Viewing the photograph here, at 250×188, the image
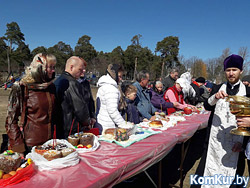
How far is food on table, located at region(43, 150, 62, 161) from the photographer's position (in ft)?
4.55

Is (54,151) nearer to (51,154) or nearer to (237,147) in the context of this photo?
(51,154)

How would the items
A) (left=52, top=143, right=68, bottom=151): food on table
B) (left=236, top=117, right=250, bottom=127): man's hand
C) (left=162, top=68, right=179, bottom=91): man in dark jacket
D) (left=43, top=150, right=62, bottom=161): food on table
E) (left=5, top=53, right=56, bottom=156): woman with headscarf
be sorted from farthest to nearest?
(left=162, top=68, right=179, bottom=91): man in dark jacket
(left=236, top=117, right=250, bottom=127): man's hand
(left=5, top=53, right=56, bottom=156): woman with headscarf
(left=52, top=143, right=68, bottom=151): food on table
(left=43, top=150, right=62, bottom=161): food on table

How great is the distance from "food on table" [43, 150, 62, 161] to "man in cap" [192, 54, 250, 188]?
1.84 meters

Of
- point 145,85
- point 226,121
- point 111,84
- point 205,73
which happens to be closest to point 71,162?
point 111,84

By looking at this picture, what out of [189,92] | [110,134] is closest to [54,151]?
[110,134]

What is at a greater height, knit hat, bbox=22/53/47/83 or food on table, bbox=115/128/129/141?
knit hat, bbox=22/53/47/83

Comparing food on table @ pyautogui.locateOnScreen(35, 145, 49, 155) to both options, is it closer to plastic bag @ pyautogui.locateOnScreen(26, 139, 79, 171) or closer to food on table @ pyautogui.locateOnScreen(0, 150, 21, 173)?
plastic bag @ pyautogui.locateOnScreen(26, 139, 79, 171)

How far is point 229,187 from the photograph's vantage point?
244 cm

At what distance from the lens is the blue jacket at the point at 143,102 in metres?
3.69

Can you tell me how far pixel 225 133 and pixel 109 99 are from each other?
1.57 meters

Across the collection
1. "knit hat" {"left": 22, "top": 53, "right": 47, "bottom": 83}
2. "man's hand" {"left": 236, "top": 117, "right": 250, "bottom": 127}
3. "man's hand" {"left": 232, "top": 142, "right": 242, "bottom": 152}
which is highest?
"knit hat" {"left": 22, "top": 53, "right": 47, "bottom": 83}

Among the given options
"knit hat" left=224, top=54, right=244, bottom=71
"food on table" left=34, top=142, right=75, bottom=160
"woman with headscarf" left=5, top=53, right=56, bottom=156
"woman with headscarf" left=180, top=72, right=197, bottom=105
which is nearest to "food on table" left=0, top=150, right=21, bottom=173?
"food on table" left=34, top=142, right=75, bottom=160

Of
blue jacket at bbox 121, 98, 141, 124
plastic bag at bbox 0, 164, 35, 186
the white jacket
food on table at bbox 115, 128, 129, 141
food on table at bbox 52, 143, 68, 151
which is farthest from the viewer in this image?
blue jacket at bbox 121, 98, 141, 124

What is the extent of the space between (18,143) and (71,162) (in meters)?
0.64
